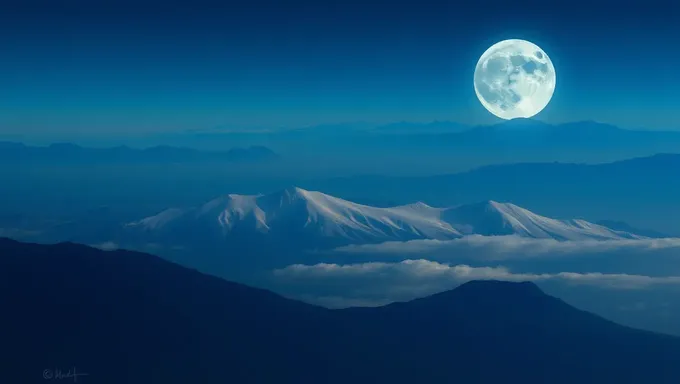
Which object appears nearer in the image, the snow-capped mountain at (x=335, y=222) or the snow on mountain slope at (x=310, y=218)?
the snow-capped mountain at (x=335, y=222)

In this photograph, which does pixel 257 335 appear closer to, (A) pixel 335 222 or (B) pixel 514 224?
(A) pixel 335 222

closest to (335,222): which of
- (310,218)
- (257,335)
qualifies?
(310,218)

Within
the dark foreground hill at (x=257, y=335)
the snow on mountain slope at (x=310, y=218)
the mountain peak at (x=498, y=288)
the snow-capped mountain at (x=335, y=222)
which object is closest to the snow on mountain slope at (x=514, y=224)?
the snow-capped mountain at (x=335, y=222)

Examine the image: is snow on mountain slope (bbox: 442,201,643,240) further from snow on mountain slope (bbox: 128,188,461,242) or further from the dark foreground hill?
the dark foreground hill

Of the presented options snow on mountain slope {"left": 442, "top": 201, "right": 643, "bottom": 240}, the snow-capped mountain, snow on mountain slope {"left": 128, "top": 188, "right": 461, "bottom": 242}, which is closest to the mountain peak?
the snow-capped mountain

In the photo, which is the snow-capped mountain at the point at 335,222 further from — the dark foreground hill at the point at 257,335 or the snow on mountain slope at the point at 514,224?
the dark foreground hill at the point at 257,335

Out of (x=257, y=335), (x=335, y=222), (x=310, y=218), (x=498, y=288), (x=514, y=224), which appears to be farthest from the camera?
(x=514, y=224)
